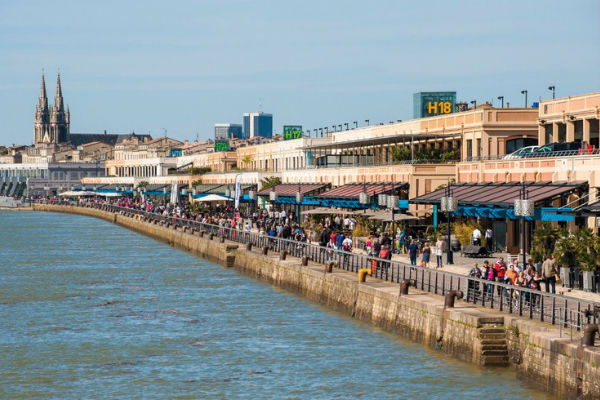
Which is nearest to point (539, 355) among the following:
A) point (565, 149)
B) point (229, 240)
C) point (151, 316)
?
point (151, 316)

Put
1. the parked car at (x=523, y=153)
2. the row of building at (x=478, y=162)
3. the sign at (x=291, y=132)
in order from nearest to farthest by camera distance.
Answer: the row of building at (x=478, y=162)
the parked car at (x=523, y=153)
the sign at (x=291, y=132)

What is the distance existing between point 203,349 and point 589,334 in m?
15.6

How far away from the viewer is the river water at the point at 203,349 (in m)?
30.9

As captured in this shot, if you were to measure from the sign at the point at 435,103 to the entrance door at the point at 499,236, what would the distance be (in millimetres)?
36948

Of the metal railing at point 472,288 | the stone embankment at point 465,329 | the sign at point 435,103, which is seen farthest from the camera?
the sign at point 435,103

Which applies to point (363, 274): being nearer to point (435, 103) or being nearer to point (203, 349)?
point (203, 349)

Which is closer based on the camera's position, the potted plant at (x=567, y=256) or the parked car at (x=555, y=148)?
the potted plant at (x=567, y=256)

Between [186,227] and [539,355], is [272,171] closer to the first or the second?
[186,227]

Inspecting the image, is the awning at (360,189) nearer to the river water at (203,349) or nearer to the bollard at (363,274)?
the river water at (203,349)

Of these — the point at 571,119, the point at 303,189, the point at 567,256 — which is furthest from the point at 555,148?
the point at 303,189

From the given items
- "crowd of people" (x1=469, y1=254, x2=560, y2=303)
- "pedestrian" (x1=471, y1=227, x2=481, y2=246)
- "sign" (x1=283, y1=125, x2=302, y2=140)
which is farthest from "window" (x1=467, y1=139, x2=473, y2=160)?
"sign" (x1=283, y1=125, x2=302, y2=140)

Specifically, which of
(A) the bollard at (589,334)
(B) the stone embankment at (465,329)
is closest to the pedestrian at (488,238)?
(B) the stone embankment at (465,329)

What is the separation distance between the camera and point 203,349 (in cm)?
3741

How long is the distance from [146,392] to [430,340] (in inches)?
357
